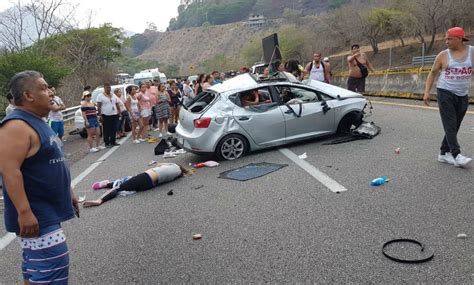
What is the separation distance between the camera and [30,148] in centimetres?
255

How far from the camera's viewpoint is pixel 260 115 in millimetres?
8469

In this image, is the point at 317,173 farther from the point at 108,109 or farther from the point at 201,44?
the point at 201,44

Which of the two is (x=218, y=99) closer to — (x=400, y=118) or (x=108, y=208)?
(x=108, y=208)

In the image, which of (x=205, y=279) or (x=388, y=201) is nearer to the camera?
(x=205, y=279)

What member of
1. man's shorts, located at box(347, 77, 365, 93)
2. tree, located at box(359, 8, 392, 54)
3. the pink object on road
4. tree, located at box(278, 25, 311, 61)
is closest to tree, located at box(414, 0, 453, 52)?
tree, located at box(359, 8, 392, 54)

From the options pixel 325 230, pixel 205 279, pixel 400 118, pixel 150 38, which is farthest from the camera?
pixel 150 38

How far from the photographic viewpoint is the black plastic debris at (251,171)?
6.96 metres

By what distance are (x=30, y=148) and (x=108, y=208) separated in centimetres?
378

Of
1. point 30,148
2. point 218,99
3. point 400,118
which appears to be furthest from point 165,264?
point 400,118

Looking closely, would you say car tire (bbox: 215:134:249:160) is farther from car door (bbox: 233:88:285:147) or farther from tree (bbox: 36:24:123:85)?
tree (bbox: 36:24:123:85)

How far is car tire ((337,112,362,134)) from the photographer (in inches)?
360

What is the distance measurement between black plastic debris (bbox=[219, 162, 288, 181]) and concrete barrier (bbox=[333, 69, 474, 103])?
7933 mm

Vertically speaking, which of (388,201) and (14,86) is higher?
(14,86)

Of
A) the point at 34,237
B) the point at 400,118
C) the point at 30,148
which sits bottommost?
the point at 400,118
